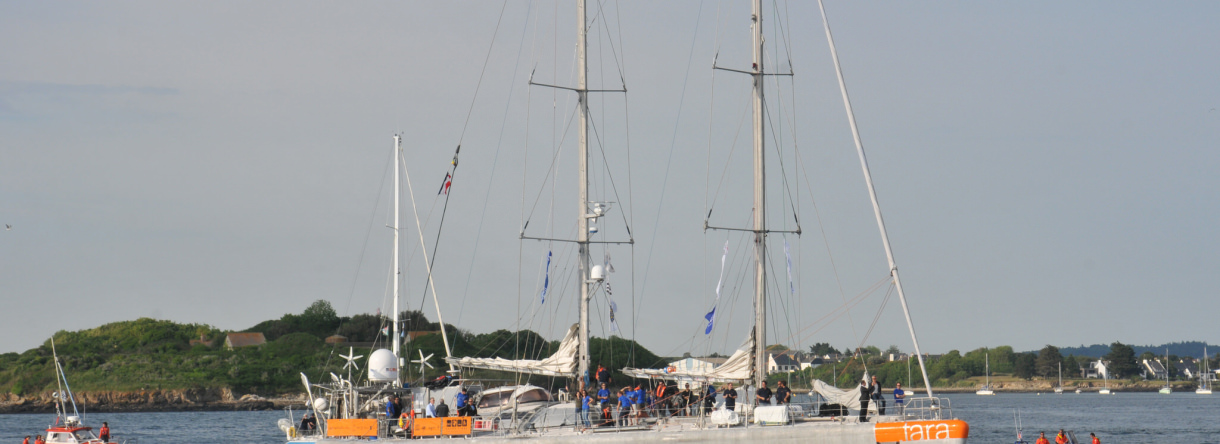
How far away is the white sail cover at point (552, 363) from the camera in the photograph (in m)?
36.2

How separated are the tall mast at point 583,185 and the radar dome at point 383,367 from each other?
5.99 metres

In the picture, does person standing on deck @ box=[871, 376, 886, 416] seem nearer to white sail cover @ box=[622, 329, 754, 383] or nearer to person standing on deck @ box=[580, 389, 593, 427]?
white sail cover @ box=[622, 329, 754, 383]

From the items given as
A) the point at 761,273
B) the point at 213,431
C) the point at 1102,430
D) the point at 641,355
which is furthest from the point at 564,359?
the point at 1102,430

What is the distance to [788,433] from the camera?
2805 cm

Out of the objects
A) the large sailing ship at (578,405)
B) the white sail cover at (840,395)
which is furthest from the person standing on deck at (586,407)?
the white sail cover at (840,395)

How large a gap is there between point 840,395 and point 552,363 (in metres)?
10.3

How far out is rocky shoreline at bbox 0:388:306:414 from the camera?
111 metres

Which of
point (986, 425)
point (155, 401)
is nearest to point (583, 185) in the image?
point (986, 425)

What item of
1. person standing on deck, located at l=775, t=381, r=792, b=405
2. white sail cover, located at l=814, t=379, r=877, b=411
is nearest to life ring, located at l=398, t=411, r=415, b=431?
person standing on deck, located at l=775, t=381, r=792, b=405

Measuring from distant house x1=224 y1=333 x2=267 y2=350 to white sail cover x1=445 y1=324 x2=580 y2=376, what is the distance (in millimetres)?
102250

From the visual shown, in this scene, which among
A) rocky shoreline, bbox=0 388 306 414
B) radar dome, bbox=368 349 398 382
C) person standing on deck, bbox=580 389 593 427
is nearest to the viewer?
person standing on deck, bbox=580 389 593 427

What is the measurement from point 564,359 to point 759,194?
332 inches

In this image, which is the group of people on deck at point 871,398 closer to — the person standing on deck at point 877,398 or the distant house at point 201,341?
the person standing on deck at point 877,398

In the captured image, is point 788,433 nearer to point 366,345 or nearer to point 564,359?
point 564,359
